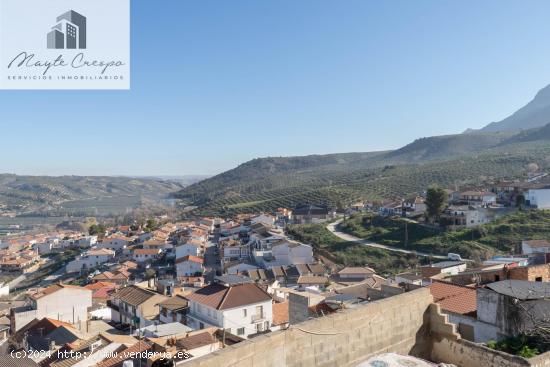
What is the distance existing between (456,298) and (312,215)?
54865 millimetres

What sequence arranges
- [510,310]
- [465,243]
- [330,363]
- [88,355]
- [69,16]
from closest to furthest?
1. [330,363]
2. [510,310]
3. [88,355]
4. [69,16]
5. [465,243]

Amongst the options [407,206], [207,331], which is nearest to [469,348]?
[207,331]

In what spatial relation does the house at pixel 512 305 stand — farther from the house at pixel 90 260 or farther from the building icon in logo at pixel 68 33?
the house at pixel 90 260

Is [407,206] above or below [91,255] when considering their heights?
above

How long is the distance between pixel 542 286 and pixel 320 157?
191 m

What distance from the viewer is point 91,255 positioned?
5700 cm

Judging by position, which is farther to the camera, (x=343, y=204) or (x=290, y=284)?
(x=343, y=204)

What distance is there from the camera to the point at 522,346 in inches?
286

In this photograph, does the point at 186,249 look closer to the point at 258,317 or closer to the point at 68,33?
the point at 258,317

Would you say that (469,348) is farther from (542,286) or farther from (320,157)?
(320,157)

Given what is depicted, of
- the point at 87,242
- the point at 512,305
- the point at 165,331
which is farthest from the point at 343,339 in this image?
the point at 87,242

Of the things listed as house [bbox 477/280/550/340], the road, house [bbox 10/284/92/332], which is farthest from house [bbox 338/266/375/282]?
house [bbox 477/280/550/340]

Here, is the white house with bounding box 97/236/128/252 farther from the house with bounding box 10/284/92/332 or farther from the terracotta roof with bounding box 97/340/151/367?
the terracotta roof with bounding box 97/340/151/367

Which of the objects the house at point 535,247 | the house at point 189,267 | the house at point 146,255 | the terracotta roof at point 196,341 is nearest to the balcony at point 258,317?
the terracotta roof at point 196,341
